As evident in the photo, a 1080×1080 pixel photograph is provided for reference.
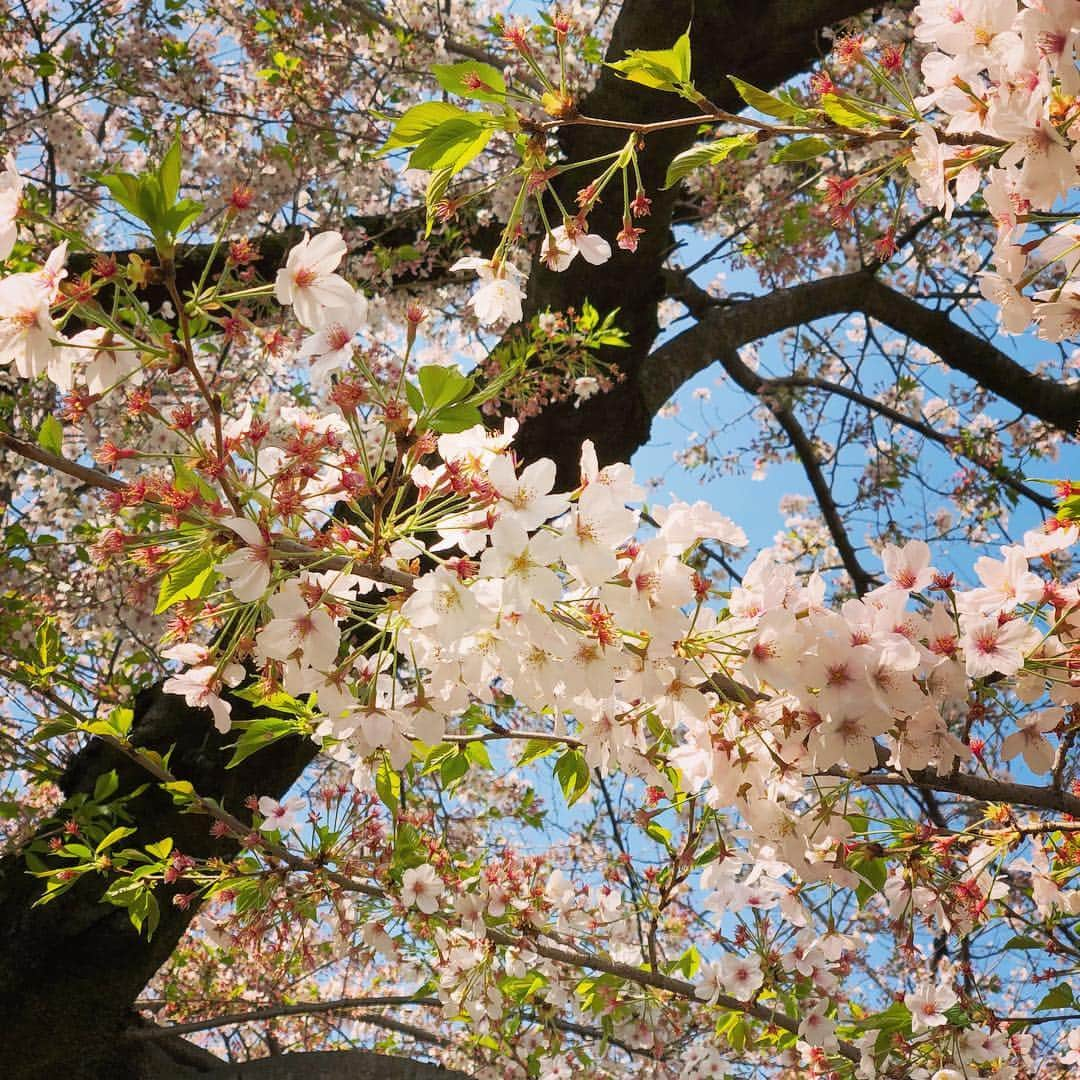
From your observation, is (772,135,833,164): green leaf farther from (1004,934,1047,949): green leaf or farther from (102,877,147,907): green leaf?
(102,877,147,907): green leaf

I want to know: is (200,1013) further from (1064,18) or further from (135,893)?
(1064,18)

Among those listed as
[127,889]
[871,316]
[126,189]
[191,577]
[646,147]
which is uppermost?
[871,316]

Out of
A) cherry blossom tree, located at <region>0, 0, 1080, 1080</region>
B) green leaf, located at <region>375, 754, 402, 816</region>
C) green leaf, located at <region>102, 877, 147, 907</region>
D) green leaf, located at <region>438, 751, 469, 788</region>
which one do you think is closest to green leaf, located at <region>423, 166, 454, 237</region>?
cherry blossom tree, located at <region>0, 0, 1080, 1080</region>

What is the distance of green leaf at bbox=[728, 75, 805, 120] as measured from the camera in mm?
863

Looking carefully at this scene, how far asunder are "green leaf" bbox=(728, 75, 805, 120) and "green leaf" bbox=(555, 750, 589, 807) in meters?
0.83

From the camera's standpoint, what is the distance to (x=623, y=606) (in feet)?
2.93

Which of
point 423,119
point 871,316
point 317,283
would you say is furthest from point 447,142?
point 871,316

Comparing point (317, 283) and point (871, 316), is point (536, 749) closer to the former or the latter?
point (317, 283)

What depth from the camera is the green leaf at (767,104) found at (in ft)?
2.83

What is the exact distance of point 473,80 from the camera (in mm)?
889

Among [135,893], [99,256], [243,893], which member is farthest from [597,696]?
[135,893]

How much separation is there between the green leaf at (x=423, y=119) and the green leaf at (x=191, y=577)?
46 centimetres

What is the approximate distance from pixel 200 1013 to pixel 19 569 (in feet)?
6.99

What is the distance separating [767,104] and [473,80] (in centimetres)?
28
